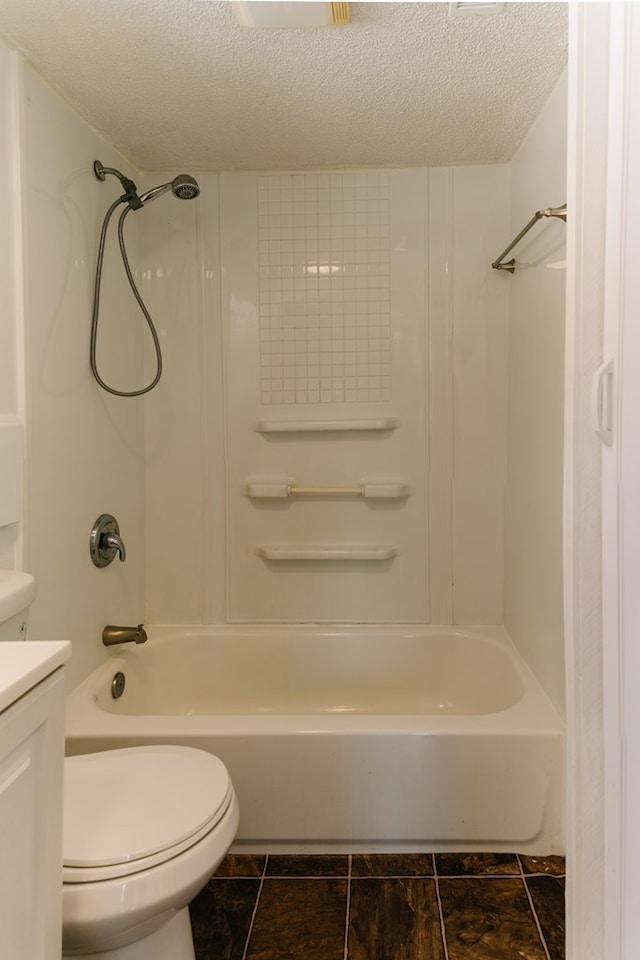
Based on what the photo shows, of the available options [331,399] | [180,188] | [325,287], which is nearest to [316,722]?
[331,399]

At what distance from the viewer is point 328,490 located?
2.16 meters

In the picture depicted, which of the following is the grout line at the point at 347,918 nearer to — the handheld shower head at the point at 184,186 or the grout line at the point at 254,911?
the grout line at the point at 254,911

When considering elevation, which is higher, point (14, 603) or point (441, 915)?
point (14, 603)

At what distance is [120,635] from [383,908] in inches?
43.2

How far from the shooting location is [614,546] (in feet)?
1.62

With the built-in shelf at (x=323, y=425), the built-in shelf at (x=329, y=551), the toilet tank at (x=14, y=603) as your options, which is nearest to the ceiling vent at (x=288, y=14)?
the built-in shelf at (x=323, y=425)

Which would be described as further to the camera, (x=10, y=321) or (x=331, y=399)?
(x=331, y=399)

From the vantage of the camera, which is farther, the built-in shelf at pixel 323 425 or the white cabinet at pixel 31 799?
the built-in shelf at pixel 323 425

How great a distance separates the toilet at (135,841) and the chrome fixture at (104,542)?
546 mm

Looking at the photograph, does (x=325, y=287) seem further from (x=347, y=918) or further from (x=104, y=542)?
(x=347, y=918)

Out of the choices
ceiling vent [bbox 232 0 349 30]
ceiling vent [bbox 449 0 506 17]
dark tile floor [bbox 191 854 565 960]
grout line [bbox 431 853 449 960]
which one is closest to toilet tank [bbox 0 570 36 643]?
dark tile floor [bbox 191 854 565 960]

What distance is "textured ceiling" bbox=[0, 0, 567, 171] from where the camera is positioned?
1.30 m

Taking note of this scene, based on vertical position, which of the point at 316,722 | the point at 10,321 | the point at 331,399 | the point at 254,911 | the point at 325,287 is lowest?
the point at 254,911

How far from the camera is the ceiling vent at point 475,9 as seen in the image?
1.21 metres
